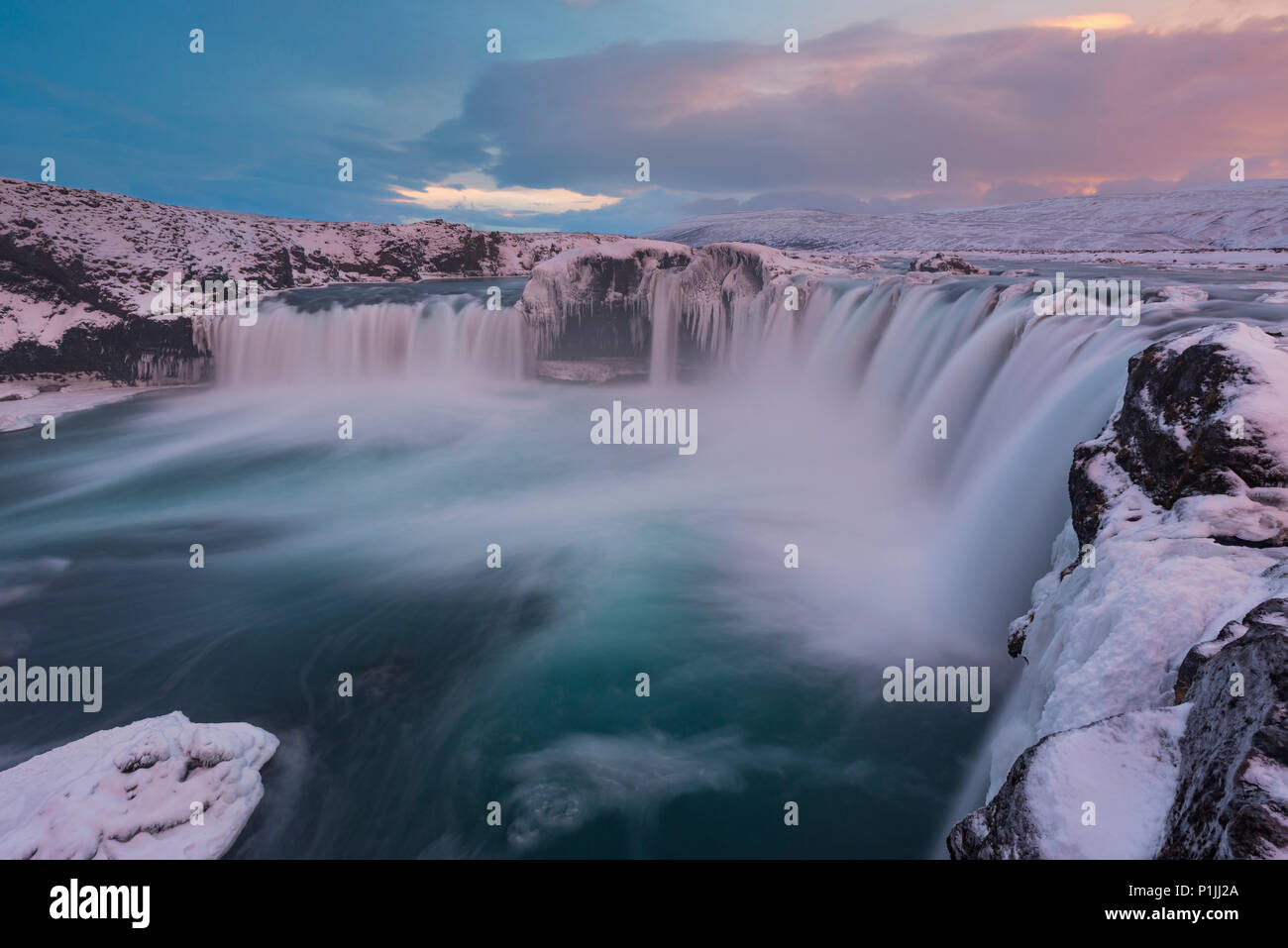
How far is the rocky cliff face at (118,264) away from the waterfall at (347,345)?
133cm

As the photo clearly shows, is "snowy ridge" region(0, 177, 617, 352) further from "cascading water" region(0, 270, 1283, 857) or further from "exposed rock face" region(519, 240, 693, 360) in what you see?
"exposed rock face" region(519, 240, 693, 360)

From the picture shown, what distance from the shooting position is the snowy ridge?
23406mm

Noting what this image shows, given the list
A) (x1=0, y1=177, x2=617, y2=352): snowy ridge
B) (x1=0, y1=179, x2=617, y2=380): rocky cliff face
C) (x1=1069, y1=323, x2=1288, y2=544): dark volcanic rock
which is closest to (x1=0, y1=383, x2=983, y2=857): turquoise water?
(x1=1069, y1=323, x2=1288, y2=544): dark volcanic rock

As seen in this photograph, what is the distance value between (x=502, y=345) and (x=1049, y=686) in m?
21.6

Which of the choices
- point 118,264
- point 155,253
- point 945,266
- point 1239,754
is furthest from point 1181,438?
point 155,253

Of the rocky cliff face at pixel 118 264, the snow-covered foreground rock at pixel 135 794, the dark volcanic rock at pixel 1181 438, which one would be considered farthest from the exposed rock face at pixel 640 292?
the snow-covered foreground rock at pixel 135 794

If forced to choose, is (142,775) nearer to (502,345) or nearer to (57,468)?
(57,468)

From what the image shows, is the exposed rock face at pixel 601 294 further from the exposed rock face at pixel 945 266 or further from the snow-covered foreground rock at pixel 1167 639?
the snow-covered foreground rock at pixel 1167 639

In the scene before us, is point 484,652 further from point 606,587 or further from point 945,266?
point 945,266

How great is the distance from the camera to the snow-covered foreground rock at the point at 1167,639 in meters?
2.45

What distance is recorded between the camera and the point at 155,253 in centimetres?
2664
